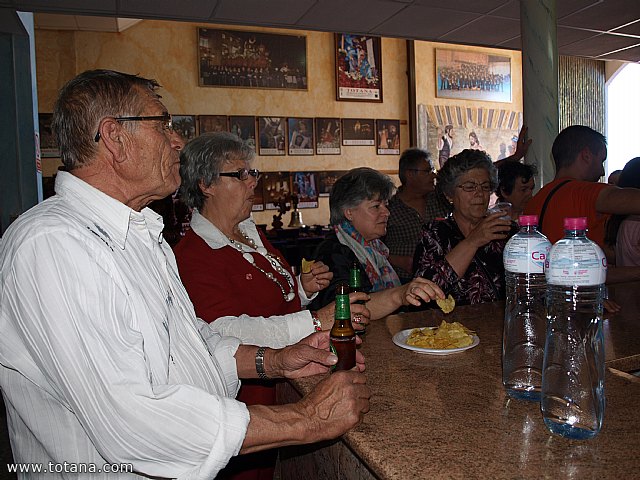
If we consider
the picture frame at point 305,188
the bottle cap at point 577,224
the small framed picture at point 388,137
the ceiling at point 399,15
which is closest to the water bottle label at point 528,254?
the bottle cap at point 577,224

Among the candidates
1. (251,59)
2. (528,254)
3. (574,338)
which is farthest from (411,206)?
(251,59)

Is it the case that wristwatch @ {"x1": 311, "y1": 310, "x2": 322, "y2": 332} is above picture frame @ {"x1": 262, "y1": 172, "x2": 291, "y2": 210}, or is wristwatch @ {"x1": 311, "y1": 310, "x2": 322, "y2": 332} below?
below

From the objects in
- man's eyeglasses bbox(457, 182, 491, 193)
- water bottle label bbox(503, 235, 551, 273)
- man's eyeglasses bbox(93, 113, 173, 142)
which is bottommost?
water bottle label bbox(503, 235, 551, 273)

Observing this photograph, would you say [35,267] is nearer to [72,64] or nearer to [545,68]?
[545,68]

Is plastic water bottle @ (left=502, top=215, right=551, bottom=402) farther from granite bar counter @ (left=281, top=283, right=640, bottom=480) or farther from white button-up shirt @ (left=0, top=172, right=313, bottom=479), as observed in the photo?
white button-up shirt @ (left=0, top=172, right=313, bottom=479)

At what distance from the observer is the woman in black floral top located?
2.28 metres

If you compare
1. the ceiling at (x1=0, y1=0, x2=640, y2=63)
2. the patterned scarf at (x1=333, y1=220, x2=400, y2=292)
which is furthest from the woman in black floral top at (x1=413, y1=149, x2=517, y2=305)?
the ceiling at (x1=0, y1=0, x2=640, y2=63)

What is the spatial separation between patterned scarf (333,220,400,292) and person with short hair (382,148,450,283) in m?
1.53

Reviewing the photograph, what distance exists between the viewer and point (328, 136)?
27.0ft

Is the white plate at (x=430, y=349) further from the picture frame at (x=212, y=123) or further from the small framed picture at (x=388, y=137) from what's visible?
the small framed picture at (x=388, y=137)

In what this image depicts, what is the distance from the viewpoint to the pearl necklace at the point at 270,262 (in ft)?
6.95

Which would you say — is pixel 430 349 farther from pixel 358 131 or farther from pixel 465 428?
pixel 358 131

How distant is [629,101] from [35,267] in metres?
12.4

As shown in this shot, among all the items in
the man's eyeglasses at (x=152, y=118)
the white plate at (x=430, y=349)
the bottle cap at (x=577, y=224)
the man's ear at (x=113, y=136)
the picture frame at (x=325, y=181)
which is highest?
the picture frame at (x=325, y=181)
